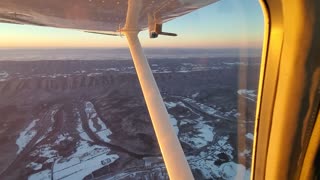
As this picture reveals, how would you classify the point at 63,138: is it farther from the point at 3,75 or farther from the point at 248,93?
the point at 248,93

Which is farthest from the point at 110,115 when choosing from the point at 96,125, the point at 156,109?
the point at 156,109

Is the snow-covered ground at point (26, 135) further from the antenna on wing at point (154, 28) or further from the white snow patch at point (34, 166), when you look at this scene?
the antenna on wing at point (154, 28)

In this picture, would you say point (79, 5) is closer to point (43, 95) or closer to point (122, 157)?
point (122, 157)

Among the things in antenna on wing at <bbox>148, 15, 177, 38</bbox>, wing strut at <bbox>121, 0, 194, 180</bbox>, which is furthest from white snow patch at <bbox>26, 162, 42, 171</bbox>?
antenna on wing at <bbox>148, 15, 177, 38</bbox>

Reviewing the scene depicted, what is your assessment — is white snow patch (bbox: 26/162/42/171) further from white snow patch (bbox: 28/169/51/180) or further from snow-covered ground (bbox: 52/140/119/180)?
snow-covered ground (bbox: 52/140/119/180)

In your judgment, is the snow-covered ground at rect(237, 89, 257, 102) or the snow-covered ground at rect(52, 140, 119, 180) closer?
the snow-covered ground at rect(237, 89, 257, 102)

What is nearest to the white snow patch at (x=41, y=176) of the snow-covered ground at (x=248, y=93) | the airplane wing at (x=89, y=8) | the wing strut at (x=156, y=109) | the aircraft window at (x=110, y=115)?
the aircraft window at (x=110, y=115)
